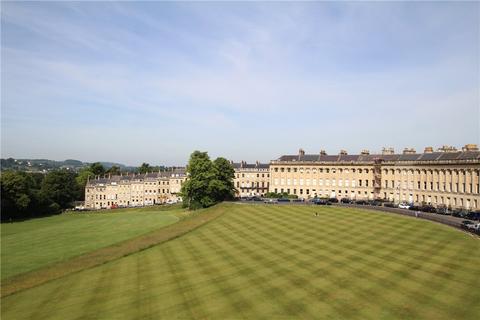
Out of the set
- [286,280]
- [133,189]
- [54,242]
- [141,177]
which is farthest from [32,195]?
[286,280]

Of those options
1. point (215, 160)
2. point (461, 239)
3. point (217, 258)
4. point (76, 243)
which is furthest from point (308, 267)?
point (215, 160)

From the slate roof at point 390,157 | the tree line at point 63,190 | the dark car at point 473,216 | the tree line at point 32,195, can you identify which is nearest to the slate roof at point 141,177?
the tree line at point 32,195

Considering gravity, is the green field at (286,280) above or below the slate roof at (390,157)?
below

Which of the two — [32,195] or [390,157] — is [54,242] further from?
[390,157]

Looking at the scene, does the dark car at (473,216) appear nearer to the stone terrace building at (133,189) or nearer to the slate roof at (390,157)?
the slate roof at (390,157)

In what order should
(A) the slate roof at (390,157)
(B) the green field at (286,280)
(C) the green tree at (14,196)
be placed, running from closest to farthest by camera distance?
(B) the green field at (286,280) → (A) the slate roof at (390,157) → (C) the green tree at (14,196)

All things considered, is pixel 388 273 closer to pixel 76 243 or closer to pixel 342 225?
pixel 342 225

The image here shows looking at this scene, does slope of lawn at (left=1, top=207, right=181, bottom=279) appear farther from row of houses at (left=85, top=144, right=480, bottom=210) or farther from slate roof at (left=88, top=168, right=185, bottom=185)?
slate roof at (left=88, top=168, right=185, bottom=185)
